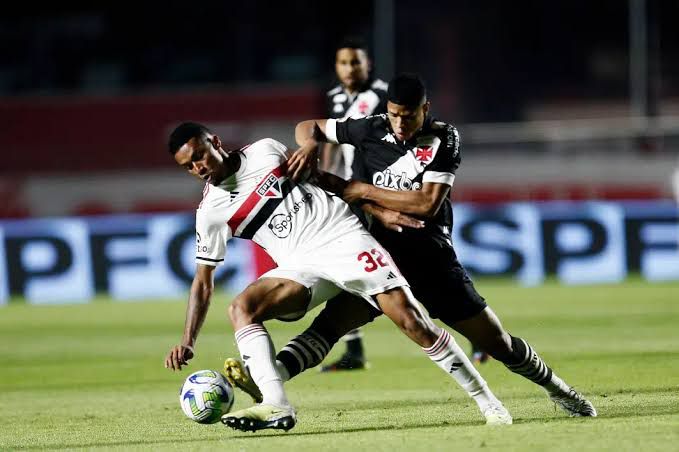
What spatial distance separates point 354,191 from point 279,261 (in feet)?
1.86

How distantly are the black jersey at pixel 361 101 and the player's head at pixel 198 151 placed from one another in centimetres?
299

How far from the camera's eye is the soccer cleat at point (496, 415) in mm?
6773

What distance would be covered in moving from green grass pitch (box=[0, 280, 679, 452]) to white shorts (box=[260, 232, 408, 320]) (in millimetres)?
726

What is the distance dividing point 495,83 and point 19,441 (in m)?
17.1

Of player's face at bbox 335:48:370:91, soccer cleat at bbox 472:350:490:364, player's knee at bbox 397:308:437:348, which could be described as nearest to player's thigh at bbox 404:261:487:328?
player's knee at bbox 397:308:437:348

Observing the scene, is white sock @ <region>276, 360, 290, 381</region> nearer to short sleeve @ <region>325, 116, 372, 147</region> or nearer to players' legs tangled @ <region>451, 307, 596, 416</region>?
players' legs tangled @ <region>451, 307, 596, 416</region>

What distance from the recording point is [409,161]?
7297mm

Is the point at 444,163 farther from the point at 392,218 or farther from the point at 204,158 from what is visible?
the point at 204,158

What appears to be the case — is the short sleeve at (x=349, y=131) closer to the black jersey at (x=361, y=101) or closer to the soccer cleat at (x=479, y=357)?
the black jersey at (x=361, y=101)

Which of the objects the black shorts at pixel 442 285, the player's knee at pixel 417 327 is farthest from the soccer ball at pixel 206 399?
the black shorts at pixel 442 285

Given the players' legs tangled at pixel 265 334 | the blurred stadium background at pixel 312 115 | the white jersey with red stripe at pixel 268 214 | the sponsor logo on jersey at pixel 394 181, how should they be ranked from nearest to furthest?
the players' legs tangled at pixel 265 334, the white jersey with red stripe at pixel 268 214, the sponsor logo on jersey at pixel 394 181, the blurred stadium background at pixel 312 115

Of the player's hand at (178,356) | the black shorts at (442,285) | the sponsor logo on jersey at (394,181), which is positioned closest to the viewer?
the player's hand at (178,356)

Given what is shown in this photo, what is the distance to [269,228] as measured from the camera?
7.24 m

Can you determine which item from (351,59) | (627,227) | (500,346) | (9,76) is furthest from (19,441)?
(9,76)
